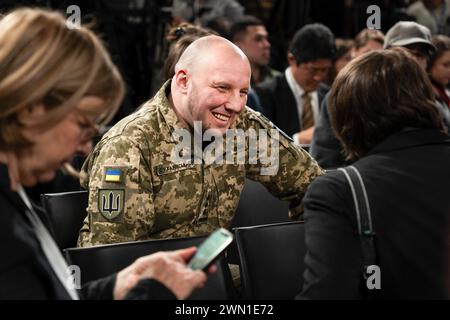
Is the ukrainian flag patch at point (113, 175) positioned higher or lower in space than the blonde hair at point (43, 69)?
lower

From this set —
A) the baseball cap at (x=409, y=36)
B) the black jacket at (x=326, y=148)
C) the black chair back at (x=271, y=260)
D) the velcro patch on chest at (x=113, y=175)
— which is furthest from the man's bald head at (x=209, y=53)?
the baseball cap at (x=409, y=36)

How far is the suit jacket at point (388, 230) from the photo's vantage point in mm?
2086

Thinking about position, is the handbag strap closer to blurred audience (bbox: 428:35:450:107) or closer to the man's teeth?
the man's teeth

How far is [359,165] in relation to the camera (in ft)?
7.20

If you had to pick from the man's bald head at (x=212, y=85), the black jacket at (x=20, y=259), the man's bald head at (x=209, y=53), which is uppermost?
the man's bald head at (x=209, y=53)

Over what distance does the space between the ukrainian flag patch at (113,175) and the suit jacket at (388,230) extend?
2.67 ft

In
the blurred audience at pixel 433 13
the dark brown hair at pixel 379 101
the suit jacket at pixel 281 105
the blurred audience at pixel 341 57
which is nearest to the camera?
the dark brown hair at pixel 379 101

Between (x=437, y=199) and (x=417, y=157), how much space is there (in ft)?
0.42

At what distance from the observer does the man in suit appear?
5523 millimetres

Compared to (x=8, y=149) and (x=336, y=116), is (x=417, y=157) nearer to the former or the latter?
(x=336, y=116)

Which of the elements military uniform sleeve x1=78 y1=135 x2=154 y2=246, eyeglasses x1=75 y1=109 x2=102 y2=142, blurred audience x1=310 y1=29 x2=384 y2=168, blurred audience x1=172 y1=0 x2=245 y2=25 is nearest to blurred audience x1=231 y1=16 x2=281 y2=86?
blurred audience x1=172 y1=0 x2=245 y2=25

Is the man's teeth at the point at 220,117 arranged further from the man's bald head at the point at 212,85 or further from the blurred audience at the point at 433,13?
the blurred audience at the point at 433,13

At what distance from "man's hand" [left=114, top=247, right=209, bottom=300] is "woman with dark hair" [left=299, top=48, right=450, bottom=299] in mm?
397

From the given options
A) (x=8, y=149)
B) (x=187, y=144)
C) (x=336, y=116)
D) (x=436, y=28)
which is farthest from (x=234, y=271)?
(x=436, y=28)
